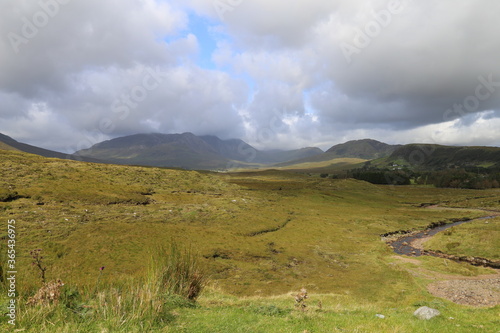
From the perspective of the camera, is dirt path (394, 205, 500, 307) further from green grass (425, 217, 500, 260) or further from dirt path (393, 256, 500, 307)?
green grass (425, 217, 500, 260)

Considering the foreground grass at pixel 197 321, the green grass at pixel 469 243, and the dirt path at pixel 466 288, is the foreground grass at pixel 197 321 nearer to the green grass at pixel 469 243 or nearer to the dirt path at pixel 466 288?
the dirt path at pixel 466 288

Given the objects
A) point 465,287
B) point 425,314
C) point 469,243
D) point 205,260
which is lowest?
Result: point 469,243

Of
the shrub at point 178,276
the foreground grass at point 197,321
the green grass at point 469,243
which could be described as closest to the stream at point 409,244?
the green grass at point 469,243

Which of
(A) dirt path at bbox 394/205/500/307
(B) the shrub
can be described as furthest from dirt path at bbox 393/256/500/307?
(B) the shrub

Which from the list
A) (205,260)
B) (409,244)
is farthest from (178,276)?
(409,244)

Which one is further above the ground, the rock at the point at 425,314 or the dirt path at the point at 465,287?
the rock at the point at 425,314

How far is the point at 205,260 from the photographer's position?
28.9m

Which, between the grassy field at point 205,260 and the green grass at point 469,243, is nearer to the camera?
the grassy field at point 205,260

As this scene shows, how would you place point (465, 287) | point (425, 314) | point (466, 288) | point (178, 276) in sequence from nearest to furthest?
1. point (178, 276)
2. point (425, 314)
3. point (466, 288)
4. point (465, 287)

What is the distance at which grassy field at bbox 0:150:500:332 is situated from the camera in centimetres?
877

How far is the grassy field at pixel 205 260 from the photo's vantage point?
345 inches

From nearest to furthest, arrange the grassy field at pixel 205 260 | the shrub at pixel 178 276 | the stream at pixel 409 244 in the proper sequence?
1. the grassy field at pixel 205 260
2. the shrub at pixel 178 276
3. the stream at pixel 409 244

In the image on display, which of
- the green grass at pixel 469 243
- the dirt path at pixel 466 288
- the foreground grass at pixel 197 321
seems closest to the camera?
the foreground grass at pixel 197 321

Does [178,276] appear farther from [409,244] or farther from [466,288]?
[409,244]
